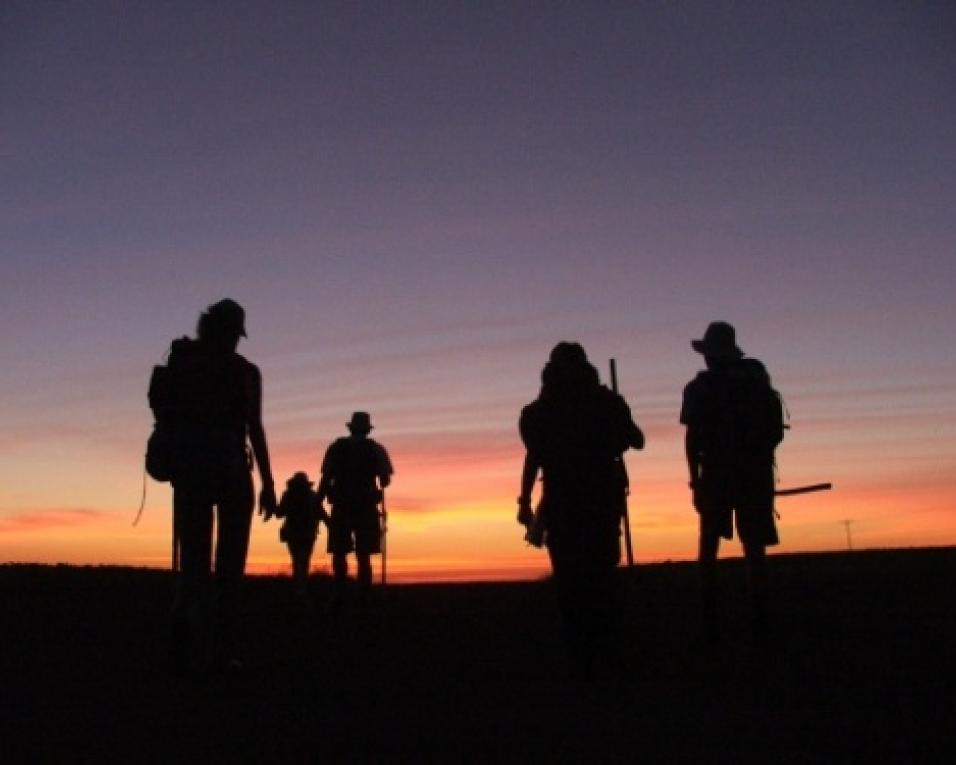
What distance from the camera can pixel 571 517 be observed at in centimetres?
856

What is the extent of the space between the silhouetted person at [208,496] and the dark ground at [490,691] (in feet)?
1.08

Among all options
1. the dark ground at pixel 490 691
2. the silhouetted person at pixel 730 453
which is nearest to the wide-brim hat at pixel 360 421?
the dark ground at pixel 490 691

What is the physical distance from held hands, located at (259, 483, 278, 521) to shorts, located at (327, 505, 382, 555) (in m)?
7.78

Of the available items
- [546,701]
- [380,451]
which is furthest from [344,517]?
[546,701]

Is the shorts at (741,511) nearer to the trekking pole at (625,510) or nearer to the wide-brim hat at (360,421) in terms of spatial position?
the trekking pole at (625,510)

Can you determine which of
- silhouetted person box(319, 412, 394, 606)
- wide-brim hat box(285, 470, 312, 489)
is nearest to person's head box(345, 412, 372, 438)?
silhouetted person box(319, 412, 394, 606)

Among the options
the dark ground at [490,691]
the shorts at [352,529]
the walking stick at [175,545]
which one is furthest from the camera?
the shorts at [352,529]

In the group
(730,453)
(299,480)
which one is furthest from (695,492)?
(299,480)

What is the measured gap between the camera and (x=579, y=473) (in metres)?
8.62

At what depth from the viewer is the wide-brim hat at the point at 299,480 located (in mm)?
19141

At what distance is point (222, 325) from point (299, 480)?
10904 millimetres

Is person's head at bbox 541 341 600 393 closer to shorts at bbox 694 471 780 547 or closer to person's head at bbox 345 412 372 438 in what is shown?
shorts at bbox 694 471 780 547

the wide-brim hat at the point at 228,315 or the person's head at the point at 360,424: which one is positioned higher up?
the person's head at the point at 360,424

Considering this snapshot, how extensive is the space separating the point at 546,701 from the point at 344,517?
9502mm
